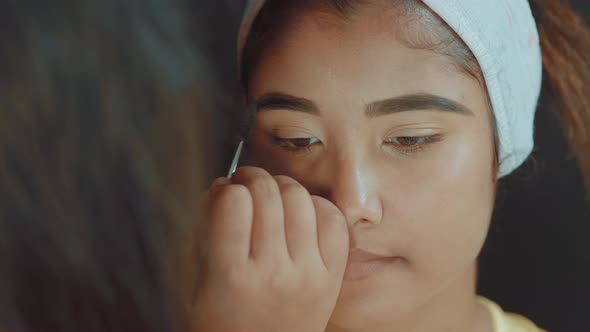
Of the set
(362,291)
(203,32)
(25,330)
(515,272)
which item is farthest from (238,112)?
(515,272)

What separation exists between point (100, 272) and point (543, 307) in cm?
70

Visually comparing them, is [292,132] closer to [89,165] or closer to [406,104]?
[406,104]

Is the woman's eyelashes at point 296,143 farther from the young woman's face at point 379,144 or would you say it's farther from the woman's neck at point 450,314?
the woman's neck at point 450,314

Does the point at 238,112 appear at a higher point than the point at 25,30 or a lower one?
lower

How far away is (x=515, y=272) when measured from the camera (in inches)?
39.3

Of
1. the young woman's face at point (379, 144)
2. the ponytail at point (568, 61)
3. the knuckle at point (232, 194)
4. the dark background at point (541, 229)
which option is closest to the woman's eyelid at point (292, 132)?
the young woman's face at point (379, 144)

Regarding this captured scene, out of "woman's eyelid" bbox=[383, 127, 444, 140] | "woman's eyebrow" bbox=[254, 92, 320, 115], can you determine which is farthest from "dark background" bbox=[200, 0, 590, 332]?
"woman's eyelid" bbox=[383, 127, 444, 140]

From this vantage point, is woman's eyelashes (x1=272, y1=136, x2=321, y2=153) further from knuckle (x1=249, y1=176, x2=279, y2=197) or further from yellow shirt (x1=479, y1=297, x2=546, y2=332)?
yellow shirt (x1=479, y1=297, x2=546, y2=332)

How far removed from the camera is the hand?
0.60 meters

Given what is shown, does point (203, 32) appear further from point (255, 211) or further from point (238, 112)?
point (255, 211)

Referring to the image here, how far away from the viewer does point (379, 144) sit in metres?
0.68

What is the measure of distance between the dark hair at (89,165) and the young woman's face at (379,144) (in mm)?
159

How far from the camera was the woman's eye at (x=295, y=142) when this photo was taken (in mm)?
694

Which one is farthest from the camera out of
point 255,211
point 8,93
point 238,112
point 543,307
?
point 543,307
